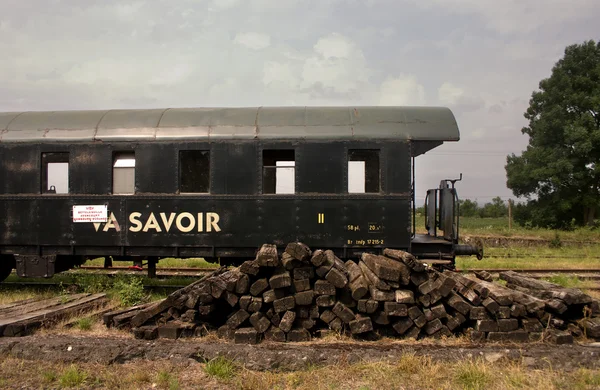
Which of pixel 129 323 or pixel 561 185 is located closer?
pixel 129 323

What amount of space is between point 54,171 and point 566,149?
2834 cm

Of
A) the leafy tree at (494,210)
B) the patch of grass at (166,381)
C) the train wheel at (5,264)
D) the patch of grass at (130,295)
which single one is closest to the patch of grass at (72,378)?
the patch of grass at (166,381)

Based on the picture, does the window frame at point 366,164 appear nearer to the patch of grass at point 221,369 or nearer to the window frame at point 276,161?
Answer: the window frame at point 276,161

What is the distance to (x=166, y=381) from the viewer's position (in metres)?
4.75

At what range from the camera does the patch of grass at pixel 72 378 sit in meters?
4.70

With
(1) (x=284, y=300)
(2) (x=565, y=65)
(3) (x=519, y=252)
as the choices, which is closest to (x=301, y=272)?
(1) (x=284, y=300)

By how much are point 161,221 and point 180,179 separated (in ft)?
2.86

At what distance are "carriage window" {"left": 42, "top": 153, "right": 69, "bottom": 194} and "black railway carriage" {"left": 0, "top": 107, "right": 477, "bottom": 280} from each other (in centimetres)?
2

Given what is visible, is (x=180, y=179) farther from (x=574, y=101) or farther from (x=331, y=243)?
(x=574, y=101)

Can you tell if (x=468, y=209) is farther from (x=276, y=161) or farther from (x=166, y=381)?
(x=166, y=381)

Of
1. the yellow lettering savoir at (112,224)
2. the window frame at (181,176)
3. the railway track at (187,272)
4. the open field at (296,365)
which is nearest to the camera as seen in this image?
the open field at (296,365)

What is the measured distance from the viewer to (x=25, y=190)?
850cm

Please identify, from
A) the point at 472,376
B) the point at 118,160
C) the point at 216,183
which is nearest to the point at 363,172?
the point at 216,183

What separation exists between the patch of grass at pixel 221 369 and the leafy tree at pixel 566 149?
26.8 m
